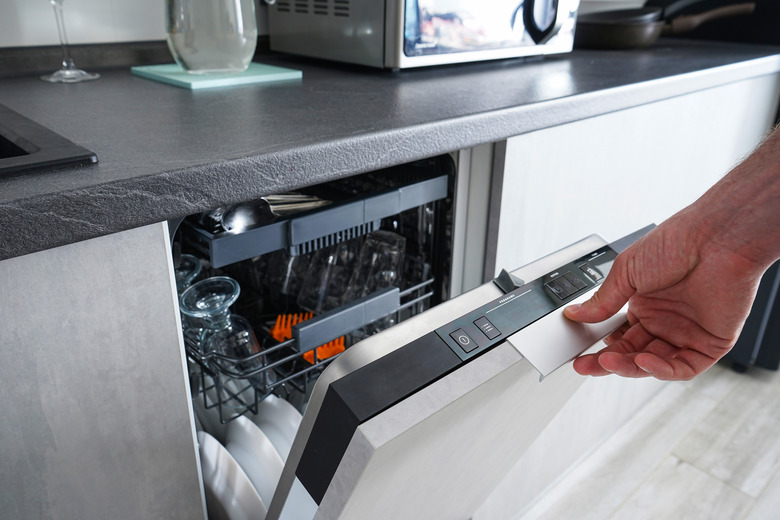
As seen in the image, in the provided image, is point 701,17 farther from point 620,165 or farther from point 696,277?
point 696,277

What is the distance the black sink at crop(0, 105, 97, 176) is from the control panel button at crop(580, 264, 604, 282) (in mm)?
451

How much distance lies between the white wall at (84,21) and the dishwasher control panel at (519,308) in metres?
0.88

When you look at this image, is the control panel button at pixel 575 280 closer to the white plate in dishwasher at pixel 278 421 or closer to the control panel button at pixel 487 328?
the control panel button at pixel 487 328

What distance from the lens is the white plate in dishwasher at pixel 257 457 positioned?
0.76 meters

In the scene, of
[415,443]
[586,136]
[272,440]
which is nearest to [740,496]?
[586,136]

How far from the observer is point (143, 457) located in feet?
1.90

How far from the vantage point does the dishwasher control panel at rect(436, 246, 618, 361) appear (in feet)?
1.51

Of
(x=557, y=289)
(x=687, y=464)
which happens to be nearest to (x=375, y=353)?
(x=557, y=289)

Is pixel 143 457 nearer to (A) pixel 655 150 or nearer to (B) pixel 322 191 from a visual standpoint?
(B) pixel 322 191

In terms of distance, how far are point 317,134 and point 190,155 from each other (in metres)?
0.14

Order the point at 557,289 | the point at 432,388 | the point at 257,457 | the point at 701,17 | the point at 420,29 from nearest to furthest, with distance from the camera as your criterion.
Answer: the point at 432,388, the point at 557,289, the point at 257,457, the point at 420,29, the point at 701,17

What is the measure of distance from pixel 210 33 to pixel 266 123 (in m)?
0.32

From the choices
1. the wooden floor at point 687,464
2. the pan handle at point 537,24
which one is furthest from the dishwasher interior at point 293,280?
the wooden floor at point 687,464

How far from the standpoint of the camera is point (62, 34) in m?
1.08
